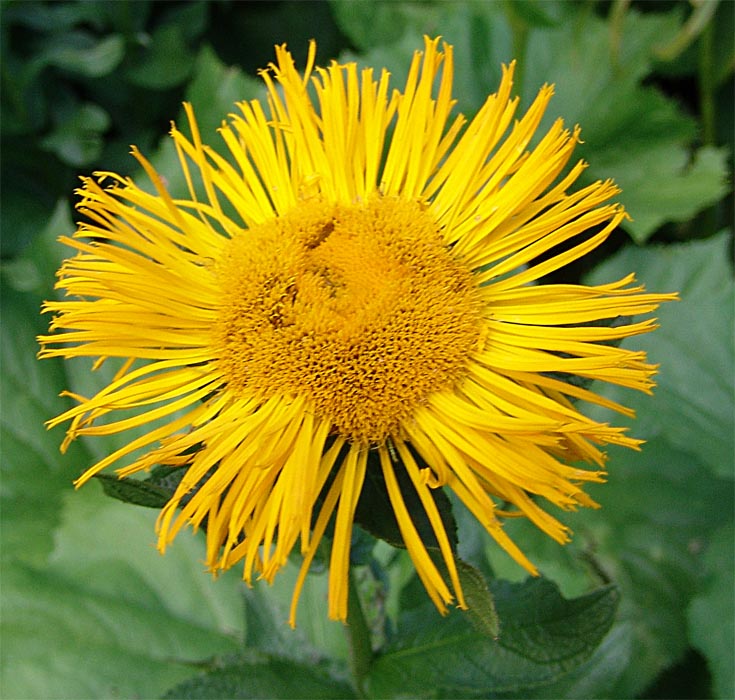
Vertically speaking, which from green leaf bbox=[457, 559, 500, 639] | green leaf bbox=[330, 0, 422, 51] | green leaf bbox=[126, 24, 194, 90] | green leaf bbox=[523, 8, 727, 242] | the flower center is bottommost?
green leaf bbox=[457, 559, 500, 639]

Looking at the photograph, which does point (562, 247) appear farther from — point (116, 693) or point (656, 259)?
point (116, 693)

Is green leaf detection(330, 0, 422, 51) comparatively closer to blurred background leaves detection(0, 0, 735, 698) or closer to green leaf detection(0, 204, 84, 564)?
blurred background leaves detection(0, 0, 735, 698)

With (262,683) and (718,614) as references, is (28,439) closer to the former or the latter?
(262,683)

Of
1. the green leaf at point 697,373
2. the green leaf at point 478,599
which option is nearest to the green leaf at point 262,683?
the green leaf at point 478,599

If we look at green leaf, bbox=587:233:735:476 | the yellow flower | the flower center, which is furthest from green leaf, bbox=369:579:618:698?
→ green leaf, bbox=587:233:735:476

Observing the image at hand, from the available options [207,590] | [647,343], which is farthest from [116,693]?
[647,343]

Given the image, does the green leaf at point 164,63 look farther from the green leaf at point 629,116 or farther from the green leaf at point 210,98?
the green leaf at point 629,116
